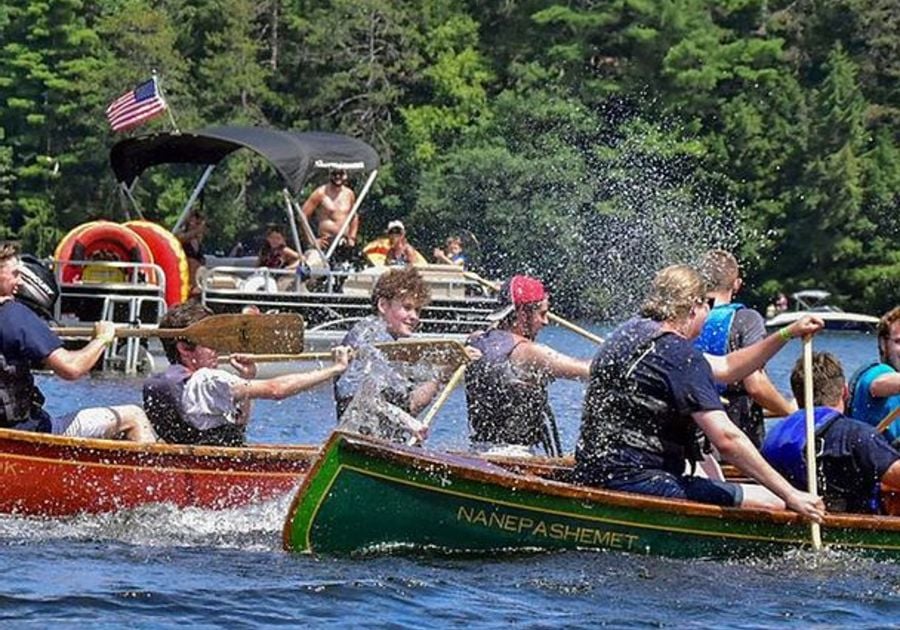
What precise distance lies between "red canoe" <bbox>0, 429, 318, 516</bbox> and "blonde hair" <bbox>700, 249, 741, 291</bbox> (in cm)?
259

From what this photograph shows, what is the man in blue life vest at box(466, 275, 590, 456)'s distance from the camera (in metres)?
12.2

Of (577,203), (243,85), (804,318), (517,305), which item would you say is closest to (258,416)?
(517,305)

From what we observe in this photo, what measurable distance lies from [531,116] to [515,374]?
164 feet

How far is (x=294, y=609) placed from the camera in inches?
396

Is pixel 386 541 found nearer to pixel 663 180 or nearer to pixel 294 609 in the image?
pixel 294 609

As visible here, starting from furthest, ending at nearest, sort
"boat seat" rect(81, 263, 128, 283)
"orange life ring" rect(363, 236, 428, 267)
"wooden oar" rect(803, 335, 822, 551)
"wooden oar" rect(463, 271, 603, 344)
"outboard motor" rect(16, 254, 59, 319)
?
"orange life ring" rect(363, 236, 428, 267)
"boat seat" rect(81, 263, 128, 283)
"wooden oar" rect(463, 271, 603, 344)
"outboard motor" rect(16, 254, 59, 319)
"wooden oar" rect(803, 335, 822, 551)

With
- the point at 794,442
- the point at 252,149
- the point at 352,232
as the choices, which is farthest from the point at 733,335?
the point at 352,232

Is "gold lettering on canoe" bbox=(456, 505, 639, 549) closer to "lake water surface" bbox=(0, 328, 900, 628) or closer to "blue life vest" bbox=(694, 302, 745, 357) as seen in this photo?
"lake water surface" bbox=(0, 328, 900, 628)

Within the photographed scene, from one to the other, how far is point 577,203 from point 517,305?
45746 mm

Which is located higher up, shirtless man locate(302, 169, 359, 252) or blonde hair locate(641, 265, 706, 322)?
shirtless man locate(302, 169, 359, 252)

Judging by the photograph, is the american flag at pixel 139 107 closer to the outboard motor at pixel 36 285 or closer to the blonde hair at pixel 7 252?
the outboard motor at pixel 36 285

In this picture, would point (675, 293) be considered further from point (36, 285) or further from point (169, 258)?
point (169, 258)

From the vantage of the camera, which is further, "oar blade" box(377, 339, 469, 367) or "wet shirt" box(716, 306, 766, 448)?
"oar blade" box(377, 339, 469, 367)

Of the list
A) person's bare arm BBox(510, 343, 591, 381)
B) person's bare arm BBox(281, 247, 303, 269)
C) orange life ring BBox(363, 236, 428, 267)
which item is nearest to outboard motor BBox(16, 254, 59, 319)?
person's bare arm BBox(510, 343, 591, 381)
